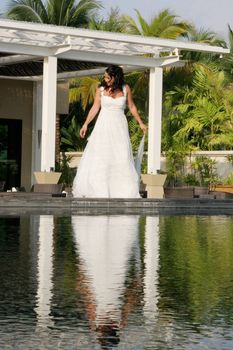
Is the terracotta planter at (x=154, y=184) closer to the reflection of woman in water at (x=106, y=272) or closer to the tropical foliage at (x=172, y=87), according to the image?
the tropical foliage at (x=172, y=87)

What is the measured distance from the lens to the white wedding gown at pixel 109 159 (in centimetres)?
2169

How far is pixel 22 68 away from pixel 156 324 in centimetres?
2327

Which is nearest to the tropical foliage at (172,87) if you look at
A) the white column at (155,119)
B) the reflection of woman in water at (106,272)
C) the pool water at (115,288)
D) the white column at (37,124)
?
the white column at (37,124)

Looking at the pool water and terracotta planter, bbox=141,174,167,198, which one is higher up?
terracotta planter, bbox=141,174,167,198

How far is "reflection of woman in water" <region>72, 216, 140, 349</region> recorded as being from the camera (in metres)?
6.51

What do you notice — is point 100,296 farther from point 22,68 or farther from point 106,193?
point 22,68

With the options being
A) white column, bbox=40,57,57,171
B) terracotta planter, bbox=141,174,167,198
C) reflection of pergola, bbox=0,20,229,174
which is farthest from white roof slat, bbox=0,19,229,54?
terracotta planter, bbox=141,174,167,198

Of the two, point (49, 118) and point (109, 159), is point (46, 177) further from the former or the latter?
point (109, 159)

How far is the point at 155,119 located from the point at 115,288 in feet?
61.1

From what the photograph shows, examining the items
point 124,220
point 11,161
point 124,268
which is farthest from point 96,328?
point 11,161

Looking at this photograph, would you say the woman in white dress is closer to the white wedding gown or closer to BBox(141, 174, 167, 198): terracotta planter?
the white wedding gown

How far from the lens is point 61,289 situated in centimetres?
797

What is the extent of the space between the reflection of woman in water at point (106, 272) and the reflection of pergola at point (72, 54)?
8836mm

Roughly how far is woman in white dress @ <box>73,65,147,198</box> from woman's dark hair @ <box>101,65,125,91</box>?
2 cm
